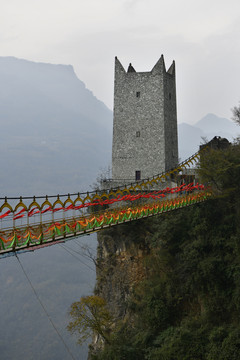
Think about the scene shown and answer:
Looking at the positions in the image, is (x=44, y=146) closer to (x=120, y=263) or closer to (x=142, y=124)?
(x=142, y=124)

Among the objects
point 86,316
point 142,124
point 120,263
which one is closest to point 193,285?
point 86,316

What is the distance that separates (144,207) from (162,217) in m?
4.79

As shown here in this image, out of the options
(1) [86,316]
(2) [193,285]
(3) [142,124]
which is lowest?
(1) [86,316]

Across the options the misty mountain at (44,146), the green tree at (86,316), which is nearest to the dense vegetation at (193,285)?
the green tree at (86,316)

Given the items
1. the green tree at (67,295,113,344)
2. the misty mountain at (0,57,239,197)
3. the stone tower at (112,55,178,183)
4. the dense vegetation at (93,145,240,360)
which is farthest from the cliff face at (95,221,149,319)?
the misty mountain at (0,57,239,197)

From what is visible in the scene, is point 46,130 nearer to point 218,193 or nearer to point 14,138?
point 14,138

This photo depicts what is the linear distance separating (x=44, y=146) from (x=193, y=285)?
142 m

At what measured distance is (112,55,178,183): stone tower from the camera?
31.6 meters

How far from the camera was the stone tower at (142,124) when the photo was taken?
31562 mm

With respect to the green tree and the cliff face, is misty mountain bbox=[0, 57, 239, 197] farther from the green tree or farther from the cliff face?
the green tree

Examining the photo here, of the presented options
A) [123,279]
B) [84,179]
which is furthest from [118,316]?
[84,179]

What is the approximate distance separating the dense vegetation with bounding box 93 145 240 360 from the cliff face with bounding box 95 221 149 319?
0.88m

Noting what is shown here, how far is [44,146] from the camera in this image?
6181 inches

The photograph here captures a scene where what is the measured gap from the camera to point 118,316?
24.2m
